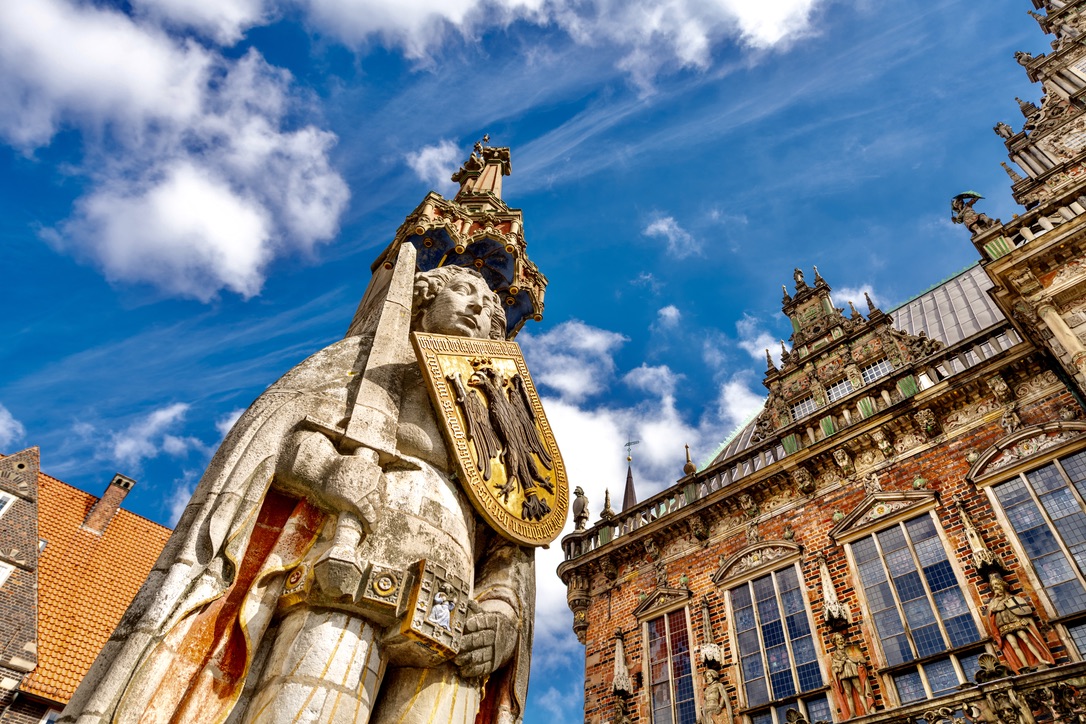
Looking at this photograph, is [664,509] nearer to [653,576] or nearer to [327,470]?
[653,576]

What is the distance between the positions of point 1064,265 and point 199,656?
1227 cm

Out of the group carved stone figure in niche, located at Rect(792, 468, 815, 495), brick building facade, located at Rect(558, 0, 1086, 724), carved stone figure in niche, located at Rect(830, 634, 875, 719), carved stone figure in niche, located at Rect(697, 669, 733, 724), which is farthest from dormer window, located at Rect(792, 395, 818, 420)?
carved stone figure in niche, located at Rect(697, 669, 733, 724)

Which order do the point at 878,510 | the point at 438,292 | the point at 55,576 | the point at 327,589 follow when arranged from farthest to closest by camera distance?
the point at 55,576 → the point at 878,510 → the point at 438,292 → the point at 327,589

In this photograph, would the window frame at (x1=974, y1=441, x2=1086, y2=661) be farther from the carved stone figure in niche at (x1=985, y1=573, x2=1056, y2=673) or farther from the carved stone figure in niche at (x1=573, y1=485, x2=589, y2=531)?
the carved stone figure in niche at (x1=573, y1=485, x2=589, y2=531)

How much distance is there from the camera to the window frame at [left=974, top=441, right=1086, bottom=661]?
305 inches

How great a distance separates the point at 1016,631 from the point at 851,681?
7.53 ft

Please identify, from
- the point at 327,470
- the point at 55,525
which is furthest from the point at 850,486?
the point at 55,525

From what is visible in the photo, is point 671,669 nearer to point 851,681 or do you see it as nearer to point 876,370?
point 851,681

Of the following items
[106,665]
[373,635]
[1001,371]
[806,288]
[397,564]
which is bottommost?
[106,665]

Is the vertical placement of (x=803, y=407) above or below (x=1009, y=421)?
above

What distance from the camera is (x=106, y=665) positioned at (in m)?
2.24

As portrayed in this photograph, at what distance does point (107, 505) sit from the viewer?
1497 cm

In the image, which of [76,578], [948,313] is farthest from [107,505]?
[948,313]

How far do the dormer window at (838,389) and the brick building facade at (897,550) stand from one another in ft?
0.85
